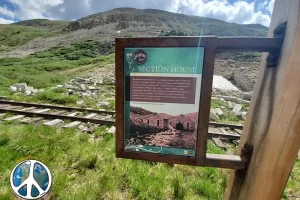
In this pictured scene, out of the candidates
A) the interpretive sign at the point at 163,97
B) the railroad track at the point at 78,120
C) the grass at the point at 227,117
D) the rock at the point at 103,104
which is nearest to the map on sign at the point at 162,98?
the interpretive sign at the point at 163,97

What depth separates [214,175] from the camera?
3582 millimetres

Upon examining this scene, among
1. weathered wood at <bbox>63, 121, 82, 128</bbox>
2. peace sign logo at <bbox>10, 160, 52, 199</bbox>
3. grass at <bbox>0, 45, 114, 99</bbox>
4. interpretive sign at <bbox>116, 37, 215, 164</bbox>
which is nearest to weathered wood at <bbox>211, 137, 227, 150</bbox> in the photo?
interpretive sign at <bbox>116, 37, 215, 164</bbox>

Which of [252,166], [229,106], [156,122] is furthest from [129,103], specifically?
[229,106]

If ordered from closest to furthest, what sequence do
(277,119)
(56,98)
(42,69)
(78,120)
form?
1. (277,119)
2. (78,120)
3. (56,98)
4. (42,69)

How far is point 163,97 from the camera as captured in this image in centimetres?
171

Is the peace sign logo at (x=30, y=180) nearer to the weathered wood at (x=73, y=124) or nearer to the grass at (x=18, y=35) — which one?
the weathered wood at (x=73, y=124)

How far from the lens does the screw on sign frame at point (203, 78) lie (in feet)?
4.97

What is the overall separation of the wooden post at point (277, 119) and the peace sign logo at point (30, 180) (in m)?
1.79

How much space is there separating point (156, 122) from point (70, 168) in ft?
8.54

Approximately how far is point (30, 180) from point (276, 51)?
2359 millimetres

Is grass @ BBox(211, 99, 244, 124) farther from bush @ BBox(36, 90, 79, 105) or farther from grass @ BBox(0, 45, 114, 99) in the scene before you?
grass @ BBox(0, 45, 114, 99)

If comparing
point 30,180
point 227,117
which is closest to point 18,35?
point 227,117

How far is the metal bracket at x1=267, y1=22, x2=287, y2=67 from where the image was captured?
1418 millimetres

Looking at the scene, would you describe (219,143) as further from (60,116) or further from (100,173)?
(60,116)
